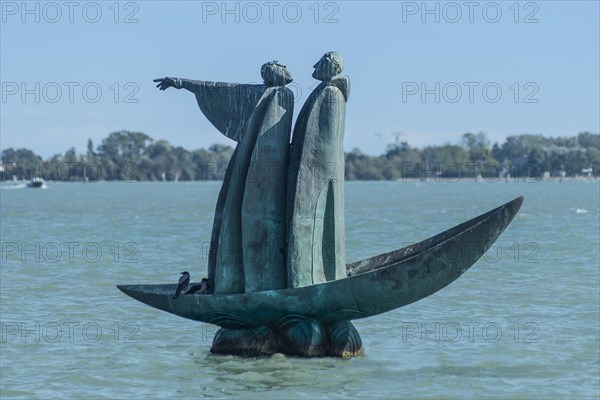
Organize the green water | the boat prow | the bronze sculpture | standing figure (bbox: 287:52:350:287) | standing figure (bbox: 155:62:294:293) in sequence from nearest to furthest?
the green water
the boat prow
the bronze sculpture
standing figure (bbox: 287:52:350:287)
standing figure (bbox: 155:62:294:293)

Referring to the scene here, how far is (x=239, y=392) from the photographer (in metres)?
15.1

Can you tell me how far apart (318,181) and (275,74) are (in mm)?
1478

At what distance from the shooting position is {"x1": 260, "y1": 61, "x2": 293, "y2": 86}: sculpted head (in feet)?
54.1

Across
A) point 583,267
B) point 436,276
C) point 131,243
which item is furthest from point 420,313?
point 131,243

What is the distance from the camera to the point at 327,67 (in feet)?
53.4

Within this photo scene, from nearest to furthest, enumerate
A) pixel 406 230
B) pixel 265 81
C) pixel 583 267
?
pixel 265 81
pixel 583 267
pixel 406 230

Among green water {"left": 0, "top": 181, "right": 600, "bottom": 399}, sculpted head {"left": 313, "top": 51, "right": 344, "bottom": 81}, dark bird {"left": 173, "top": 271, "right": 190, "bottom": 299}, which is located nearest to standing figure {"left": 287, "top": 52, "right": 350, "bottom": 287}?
sculpted head {"left": 313, "top": 51, "right": 344, "bottom": 81}

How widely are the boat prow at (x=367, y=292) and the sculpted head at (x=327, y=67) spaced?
2401mm

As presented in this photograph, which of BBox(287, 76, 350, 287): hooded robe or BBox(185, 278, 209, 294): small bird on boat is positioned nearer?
BBox(287, 76, 350, 287): hooded robe

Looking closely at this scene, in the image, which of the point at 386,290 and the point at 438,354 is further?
the point at 438,354

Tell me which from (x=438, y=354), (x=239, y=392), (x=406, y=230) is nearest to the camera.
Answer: (x=239, y=392)

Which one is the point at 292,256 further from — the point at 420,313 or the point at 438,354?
the point at 420,313

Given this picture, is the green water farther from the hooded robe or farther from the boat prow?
the hooded robe

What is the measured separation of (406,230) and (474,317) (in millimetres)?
29347
